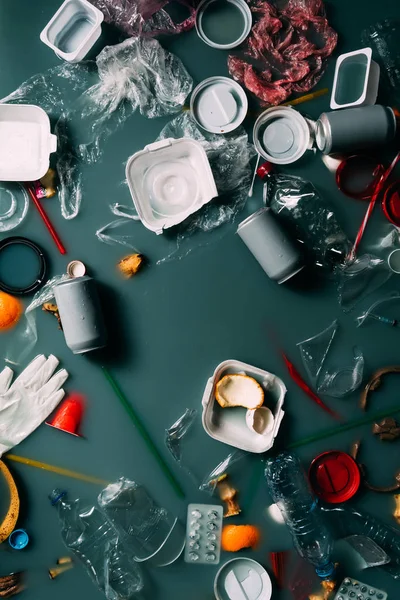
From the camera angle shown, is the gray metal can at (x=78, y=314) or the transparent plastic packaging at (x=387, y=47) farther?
the transparent plastic packaging at (x=387, y=47)

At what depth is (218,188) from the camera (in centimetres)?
218

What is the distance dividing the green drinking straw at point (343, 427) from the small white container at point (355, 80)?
102 centimetres

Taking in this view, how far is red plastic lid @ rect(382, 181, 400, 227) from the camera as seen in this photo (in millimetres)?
2186

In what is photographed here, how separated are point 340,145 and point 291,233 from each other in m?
0.32

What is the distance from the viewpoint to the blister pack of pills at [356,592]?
2.15 m

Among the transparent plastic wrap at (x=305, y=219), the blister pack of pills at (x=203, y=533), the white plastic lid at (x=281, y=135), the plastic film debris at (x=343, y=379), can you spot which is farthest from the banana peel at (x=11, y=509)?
the white plastic lid at (x=281, y=135)

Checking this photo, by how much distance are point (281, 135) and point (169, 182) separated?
1.35 ft

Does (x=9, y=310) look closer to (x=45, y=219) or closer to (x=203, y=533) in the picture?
(x=45, y=219)

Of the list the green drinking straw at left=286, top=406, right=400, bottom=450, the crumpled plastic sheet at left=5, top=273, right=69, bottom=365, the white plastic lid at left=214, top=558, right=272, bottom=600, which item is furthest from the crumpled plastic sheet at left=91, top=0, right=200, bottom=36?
the white plastic lid at left=214, top=558, right=272, bottom=600

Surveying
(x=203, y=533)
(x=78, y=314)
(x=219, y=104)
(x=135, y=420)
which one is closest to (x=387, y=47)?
(x=219, y=104)

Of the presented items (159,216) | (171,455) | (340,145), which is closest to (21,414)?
(171,455)

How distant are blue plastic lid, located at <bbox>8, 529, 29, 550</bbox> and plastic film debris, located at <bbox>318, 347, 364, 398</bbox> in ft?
3.52

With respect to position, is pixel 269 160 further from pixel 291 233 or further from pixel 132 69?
pixel 132 69

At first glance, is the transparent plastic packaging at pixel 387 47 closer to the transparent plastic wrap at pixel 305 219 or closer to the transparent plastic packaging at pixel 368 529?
→ the transparent plastic wrap at pixel 305 219
